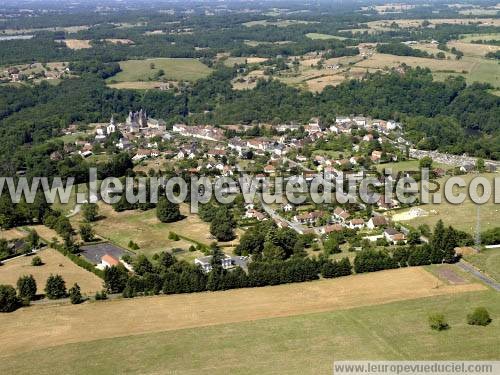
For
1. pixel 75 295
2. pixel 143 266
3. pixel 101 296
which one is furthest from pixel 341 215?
pixel 75 295

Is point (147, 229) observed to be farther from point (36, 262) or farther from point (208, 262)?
point (208, 262)

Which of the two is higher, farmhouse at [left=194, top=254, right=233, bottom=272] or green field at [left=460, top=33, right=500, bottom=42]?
green field at [left=460, top=33, right=500, bottom=42]


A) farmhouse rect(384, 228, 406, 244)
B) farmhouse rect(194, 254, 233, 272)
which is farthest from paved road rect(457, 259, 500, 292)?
farmhouse rect(194, 254, 233, 272)

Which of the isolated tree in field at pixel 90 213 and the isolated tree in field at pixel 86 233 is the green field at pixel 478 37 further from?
the isolated tree in field at pixel 86 233

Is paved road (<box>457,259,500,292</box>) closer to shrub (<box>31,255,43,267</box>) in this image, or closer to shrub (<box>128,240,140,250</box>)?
shrub (<box>128,240,140,250</box>)

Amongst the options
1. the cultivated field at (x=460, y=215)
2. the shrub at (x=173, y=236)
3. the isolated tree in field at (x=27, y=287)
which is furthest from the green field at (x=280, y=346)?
the shrub at (x=173, y=236)

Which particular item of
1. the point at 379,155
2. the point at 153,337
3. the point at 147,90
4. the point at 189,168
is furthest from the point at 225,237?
the point at 147,90
